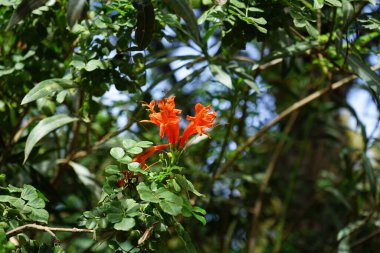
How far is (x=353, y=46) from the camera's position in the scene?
150cm

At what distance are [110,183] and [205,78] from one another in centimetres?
141

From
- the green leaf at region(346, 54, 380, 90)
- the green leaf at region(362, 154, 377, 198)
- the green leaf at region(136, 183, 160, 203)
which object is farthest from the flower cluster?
the green leaf at region(362, 154, 377, 198)

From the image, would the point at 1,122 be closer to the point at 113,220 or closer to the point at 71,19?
the point at 71,19

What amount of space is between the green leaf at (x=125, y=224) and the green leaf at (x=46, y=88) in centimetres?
43

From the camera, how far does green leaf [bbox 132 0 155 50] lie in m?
1.20

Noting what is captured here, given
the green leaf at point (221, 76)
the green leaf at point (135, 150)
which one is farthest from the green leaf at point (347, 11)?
the green leaf at point (135, 150)

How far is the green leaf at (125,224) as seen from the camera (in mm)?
935

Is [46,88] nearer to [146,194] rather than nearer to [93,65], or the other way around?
[93,65]

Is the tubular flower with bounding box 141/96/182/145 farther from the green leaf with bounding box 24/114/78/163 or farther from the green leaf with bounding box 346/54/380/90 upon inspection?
the green leaf with bounding box 346/54/380/90

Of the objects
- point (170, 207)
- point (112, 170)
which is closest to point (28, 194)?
point (112, 170)

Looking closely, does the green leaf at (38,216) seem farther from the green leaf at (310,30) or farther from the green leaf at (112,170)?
the green leaf at (310,30)

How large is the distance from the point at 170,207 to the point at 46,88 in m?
0.51

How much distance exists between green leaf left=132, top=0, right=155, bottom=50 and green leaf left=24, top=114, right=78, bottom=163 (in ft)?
1.07

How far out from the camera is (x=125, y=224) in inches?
Result: 37.2
